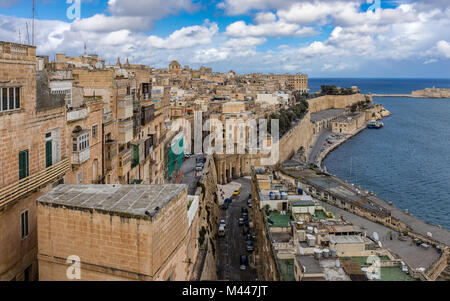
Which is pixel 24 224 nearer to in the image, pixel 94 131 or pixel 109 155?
pixel 94 131

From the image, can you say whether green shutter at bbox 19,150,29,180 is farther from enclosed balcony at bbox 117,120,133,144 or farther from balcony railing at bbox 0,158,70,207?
enclosed balcony at bbox 117,120,133,144

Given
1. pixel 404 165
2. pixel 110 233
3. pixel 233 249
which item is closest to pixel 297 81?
pixel 404 165

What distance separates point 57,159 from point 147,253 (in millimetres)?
3097

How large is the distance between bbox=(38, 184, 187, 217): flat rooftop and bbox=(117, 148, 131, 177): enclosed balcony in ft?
13.8

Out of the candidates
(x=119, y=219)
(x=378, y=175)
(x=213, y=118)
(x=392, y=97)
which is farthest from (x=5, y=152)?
(x=392, y=97)

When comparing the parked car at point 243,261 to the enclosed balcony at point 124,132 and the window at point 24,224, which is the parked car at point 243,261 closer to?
the enclosed balcony at point 124,132

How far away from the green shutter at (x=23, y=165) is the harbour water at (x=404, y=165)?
82.7ft


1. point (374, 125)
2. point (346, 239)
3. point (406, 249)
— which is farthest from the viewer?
point (374, 125)

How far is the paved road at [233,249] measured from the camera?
14.7 meters

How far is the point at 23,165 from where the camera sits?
598 centimetres

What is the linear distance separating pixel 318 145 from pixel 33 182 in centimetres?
4615

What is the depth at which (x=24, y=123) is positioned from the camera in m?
5.94

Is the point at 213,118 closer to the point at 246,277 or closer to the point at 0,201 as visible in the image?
the point at 246,277

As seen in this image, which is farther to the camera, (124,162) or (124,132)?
(124,132)
